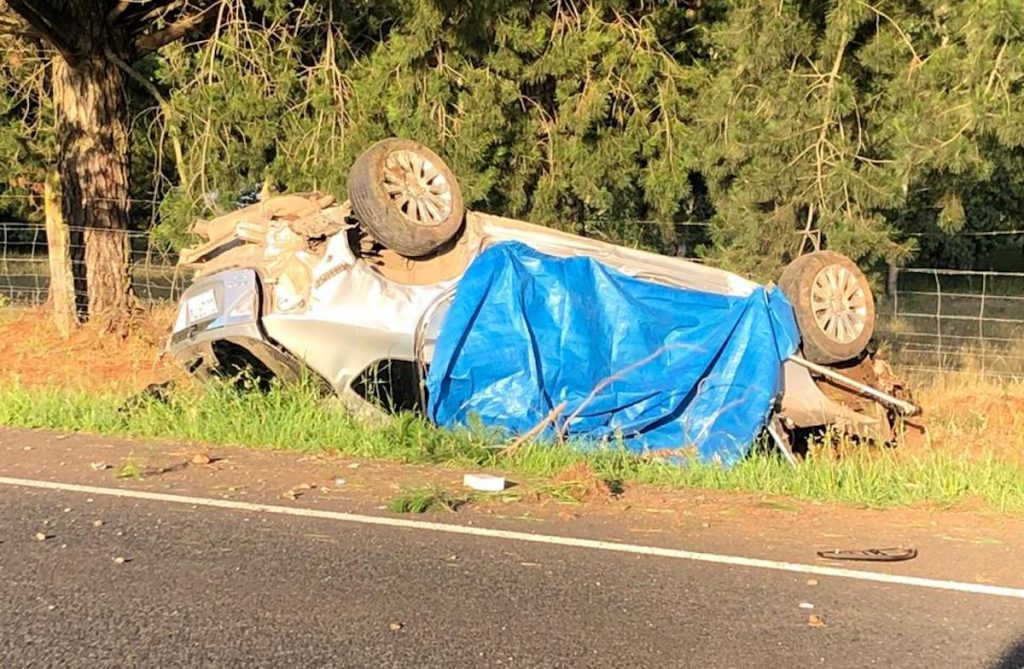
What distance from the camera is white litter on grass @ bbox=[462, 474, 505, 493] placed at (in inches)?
254

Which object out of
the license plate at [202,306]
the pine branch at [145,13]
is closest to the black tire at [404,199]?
the license plate at [202,306]

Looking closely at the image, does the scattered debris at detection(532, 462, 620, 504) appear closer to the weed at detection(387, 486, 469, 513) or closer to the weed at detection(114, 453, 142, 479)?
the weed at detection(387, 486, 469, 513)

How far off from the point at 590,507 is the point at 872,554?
166 cm

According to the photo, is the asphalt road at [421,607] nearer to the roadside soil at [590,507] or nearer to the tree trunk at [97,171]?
the roadside soil at [590,507]

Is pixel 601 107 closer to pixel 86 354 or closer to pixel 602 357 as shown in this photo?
pixel 602 357

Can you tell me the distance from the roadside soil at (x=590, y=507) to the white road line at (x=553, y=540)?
0.10 metres

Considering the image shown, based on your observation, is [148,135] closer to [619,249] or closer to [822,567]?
[619,249]

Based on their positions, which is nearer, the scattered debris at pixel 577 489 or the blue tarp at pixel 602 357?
the scattered debris at pixel 577 489

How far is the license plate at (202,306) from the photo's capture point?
7.40m

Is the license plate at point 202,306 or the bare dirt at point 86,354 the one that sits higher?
the license plate at point 202,306

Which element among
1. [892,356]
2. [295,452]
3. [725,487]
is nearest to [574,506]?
[725,487]

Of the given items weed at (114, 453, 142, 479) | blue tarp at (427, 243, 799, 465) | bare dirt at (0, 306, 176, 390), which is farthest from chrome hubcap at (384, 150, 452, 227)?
bare dirt at (0, 306, 176, 390)

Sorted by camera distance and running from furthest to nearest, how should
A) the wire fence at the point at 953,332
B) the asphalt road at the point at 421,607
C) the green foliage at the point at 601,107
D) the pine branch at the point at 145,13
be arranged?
the pine branch at the point at 145,13, the wire fence at the point at 953,332, the green foliage at the point at 601,107, the asphalt road at the point at 421,607

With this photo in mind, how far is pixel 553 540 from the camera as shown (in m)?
5.53
